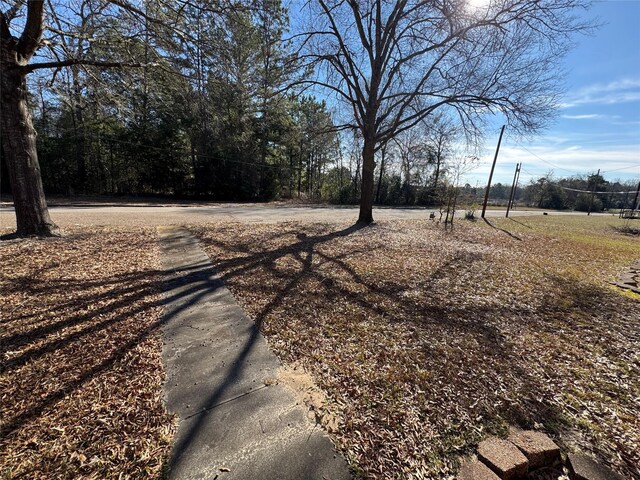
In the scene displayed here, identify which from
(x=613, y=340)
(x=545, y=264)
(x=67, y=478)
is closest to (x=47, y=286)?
(x=67, y=478)

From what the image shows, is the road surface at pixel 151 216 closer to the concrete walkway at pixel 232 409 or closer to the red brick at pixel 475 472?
the concrete walkway at pixel 232 409

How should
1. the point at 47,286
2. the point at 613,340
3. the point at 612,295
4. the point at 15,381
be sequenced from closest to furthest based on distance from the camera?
the point at 15,381 < the point at 613,340 < the point at 47,286 < the point at 612,295

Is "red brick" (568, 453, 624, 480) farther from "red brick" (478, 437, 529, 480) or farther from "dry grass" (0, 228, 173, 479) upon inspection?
"dry grass" (0, 228, 173, 479)

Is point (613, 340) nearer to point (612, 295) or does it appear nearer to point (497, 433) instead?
point (612, 295)

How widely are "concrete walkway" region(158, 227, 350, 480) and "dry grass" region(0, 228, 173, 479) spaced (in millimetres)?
127

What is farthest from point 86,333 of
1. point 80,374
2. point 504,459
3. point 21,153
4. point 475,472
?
point 21,153

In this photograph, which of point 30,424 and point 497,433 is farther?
point 497,433

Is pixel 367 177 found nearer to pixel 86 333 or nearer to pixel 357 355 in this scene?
pixel 357 355

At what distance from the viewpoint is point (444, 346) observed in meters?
2.77

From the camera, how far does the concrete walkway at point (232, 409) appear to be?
4.96 ft

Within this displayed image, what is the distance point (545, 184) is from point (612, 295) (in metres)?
52.4

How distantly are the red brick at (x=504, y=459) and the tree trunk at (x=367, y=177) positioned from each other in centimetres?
930

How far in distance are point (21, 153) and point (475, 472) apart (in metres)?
7.97

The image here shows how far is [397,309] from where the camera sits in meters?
3.57
